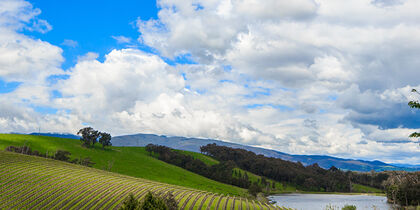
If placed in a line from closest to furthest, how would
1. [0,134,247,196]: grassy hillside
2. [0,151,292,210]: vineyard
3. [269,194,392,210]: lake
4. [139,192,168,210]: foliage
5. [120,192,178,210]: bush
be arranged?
[120,192,178,210]: bush < [139,192,168,210]: foliage < [0,151,292,210]: vineyard < [269,194,392,210]: lake < [0,134,247,196]: grassy hillside

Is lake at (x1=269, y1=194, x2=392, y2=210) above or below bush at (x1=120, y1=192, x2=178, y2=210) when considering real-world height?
below

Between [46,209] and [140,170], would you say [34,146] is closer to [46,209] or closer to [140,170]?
[140,170]

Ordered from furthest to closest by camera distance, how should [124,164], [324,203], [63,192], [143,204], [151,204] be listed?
[124,164]
[324,203]
[63,192]
[151,204]
[143,204]

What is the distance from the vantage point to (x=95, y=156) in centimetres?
18188

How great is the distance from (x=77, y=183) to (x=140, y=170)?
287 ft

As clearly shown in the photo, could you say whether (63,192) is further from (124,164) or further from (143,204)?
(124,164)

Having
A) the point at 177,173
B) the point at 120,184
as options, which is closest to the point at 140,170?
the point at 177,173

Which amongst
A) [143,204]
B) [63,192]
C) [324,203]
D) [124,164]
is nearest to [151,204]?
[143,204]

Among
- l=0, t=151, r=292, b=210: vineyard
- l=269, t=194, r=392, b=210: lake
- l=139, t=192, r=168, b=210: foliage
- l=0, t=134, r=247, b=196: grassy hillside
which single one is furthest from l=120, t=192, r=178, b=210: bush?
l=0, t=134, r=247, b=196: grassy hillside

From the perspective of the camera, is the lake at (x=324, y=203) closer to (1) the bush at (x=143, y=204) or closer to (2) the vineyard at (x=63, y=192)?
(2) the vineyard at (x=63, y=192)

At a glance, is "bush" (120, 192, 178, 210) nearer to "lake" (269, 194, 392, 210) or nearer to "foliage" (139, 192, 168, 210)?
"foliage" (139, 192, 168, 210)

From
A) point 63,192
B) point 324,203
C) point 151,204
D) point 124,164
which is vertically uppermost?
point 151,204

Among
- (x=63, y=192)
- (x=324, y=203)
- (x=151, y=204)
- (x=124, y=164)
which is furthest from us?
(x=124, y=164)

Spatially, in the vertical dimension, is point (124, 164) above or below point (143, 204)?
below
